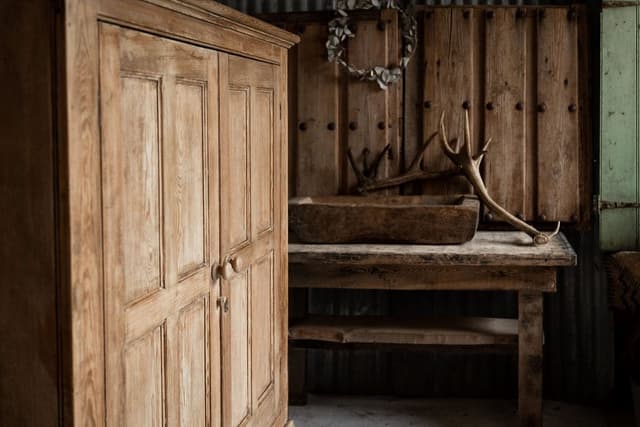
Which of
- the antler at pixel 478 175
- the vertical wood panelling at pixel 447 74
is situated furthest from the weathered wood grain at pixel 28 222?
the vertical wood panelling at pixel 447 74

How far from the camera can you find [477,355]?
562cm

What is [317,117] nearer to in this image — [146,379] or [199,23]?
[199,23]

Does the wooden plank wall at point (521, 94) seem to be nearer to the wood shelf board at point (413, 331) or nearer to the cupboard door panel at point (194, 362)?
the wood shelf board at point (413, 331)

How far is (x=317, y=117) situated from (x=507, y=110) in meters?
1.07

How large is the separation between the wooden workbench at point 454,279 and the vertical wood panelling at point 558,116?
0.46 meters

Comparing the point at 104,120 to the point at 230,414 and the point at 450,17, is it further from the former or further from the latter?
the point at 450,17

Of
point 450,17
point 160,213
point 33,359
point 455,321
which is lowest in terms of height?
point 455,321

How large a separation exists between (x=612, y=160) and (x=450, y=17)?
3.89 feet

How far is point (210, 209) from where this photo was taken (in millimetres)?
2631

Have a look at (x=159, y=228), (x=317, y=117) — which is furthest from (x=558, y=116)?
(x=159, y=228)

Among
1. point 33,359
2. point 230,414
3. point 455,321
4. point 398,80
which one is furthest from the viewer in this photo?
point 398,80

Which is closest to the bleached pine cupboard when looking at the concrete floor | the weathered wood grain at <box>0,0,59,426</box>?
the weathered wood grain at <box>0,0,59,426</box>

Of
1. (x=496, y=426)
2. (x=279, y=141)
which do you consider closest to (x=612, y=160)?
(x=496, y=426)

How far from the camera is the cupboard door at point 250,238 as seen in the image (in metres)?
2.80
